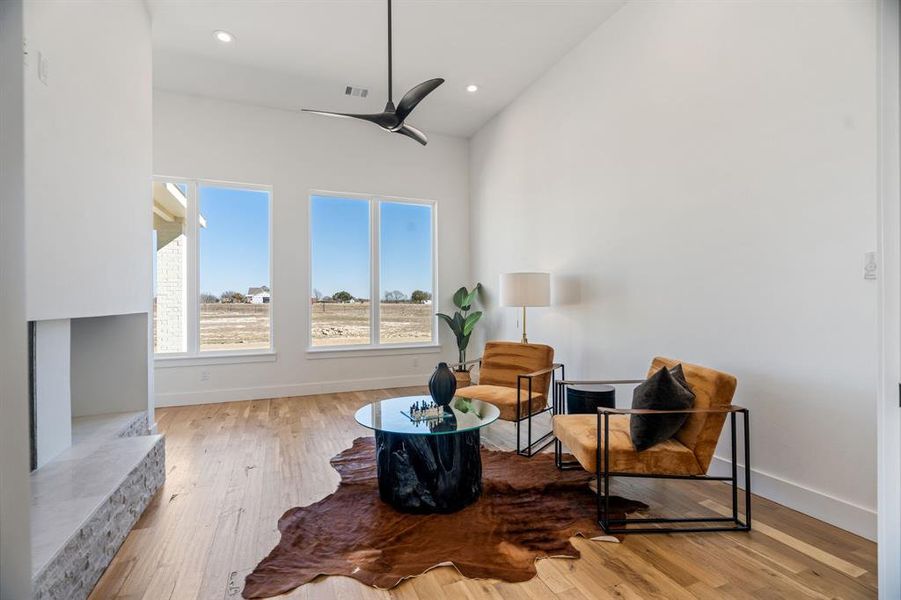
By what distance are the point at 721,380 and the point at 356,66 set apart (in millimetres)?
4375

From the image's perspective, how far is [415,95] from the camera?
304 cm

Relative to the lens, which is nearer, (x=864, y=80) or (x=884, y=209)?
(x=884, y=209)

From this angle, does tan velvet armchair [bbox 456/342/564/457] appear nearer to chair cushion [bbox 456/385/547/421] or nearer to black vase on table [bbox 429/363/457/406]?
chair cushion [bbox 456/385/547/421]

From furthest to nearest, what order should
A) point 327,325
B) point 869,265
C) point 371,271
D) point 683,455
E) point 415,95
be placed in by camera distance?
point 371,271, point 327,325, point 415,95, point 683,455, point 869,265

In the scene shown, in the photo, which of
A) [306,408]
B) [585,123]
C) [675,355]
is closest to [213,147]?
[306,408]

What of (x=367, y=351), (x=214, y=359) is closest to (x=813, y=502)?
(x=367, y=351)

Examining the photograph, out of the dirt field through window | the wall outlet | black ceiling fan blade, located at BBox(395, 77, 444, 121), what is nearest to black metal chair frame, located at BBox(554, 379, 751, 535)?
the wall outlet

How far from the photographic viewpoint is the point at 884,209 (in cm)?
150

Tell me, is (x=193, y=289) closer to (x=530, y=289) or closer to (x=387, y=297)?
(x=387, y=297)

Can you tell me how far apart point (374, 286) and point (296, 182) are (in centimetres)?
170

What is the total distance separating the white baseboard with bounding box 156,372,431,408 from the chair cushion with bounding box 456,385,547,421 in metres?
2.41

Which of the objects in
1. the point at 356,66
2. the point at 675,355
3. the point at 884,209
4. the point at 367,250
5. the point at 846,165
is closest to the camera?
the point at 884,209

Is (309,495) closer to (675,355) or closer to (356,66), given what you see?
(675,355)

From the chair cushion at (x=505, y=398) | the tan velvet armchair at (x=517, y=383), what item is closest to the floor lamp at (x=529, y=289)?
the tan velvet armchair at (x=517, y=383)
